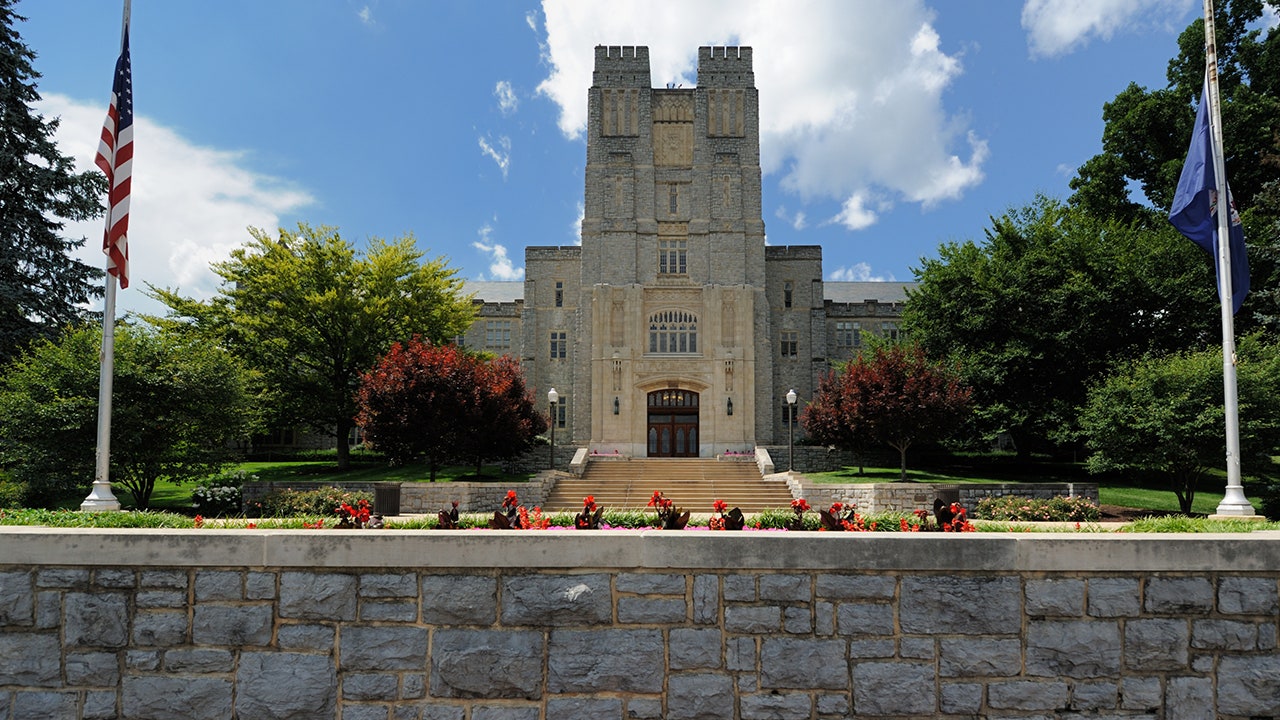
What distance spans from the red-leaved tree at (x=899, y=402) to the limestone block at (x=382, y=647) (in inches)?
923

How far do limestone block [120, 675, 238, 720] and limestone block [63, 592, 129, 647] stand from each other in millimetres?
282

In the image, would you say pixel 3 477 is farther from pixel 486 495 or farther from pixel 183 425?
pixel 486 495

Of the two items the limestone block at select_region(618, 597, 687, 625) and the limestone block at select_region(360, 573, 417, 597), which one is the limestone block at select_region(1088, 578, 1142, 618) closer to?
the limestone block at select_region(618, 597, 687, 625)

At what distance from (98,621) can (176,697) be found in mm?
697

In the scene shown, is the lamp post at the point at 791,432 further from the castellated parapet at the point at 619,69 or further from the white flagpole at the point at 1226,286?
the castellated parapet at the point at 619,69

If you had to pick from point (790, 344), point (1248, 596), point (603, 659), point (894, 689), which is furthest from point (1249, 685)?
point (790, 344)

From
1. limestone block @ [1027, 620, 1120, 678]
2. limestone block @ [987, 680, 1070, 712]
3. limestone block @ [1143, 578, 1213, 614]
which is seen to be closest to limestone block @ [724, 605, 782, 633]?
limestone block @ [987, 680, 1070, 712]

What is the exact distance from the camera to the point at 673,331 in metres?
40.9

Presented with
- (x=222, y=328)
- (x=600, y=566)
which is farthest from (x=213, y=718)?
(x=222, y=328)

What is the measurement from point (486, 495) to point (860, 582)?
20.1 m

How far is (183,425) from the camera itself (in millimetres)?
22844

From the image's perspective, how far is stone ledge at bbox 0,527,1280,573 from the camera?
4.75 meters

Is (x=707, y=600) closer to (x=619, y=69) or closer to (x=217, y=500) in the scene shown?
(x=217, y=500)

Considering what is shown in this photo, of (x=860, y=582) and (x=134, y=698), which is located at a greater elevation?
(x=860, y=582)
